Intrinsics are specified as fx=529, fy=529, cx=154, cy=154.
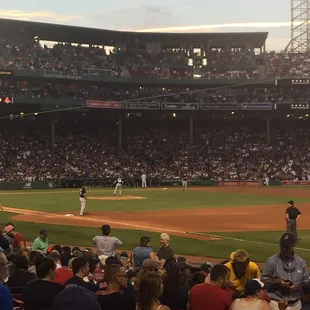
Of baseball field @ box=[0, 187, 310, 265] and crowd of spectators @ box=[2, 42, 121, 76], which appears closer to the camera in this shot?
baseball field @ box=[0, 187, 310, 265]

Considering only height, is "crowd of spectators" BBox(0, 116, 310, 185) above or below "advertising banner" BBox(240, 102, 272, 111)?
below

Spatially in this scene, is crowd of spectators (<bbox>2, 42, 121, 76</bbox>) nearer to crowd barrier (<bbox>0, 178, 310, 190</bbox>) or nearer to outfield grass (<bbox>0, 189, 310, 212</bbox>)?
crowd barrier (<bbox>0, 178, 310, 190</bbox>)

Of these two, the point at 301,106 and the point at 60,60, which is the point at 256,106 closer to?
the point at 301,106

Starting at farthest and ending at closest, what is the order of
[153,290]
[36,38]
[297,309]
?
1. [36,38]
2. [297,309]
3. [153,290]

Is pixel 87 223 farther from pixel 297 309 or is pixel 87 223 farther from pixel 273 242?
pixel 297 309

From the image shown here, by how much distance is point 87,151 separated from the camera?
226ft

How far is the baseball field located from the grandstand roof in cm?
3250

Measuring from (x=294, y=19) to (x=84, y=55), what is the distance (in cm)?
3922

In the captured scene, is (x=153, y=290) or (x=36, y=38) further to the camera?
(x=36, y=38)

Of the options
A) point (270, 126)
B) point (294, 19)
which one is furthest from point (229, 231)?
point (294, 19)

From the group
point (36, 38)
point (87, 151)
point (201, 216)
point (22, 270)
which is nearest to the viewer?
point (22, 270)

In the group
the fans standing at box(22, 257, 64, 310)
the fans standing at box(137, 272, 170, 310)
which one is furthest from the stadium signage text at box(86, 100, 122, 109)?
the fans standing at box(137, 272, 170, 310)

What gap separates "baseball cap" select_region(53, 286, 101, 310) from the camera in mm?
4934

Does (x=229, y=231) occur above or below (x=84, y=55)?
below
